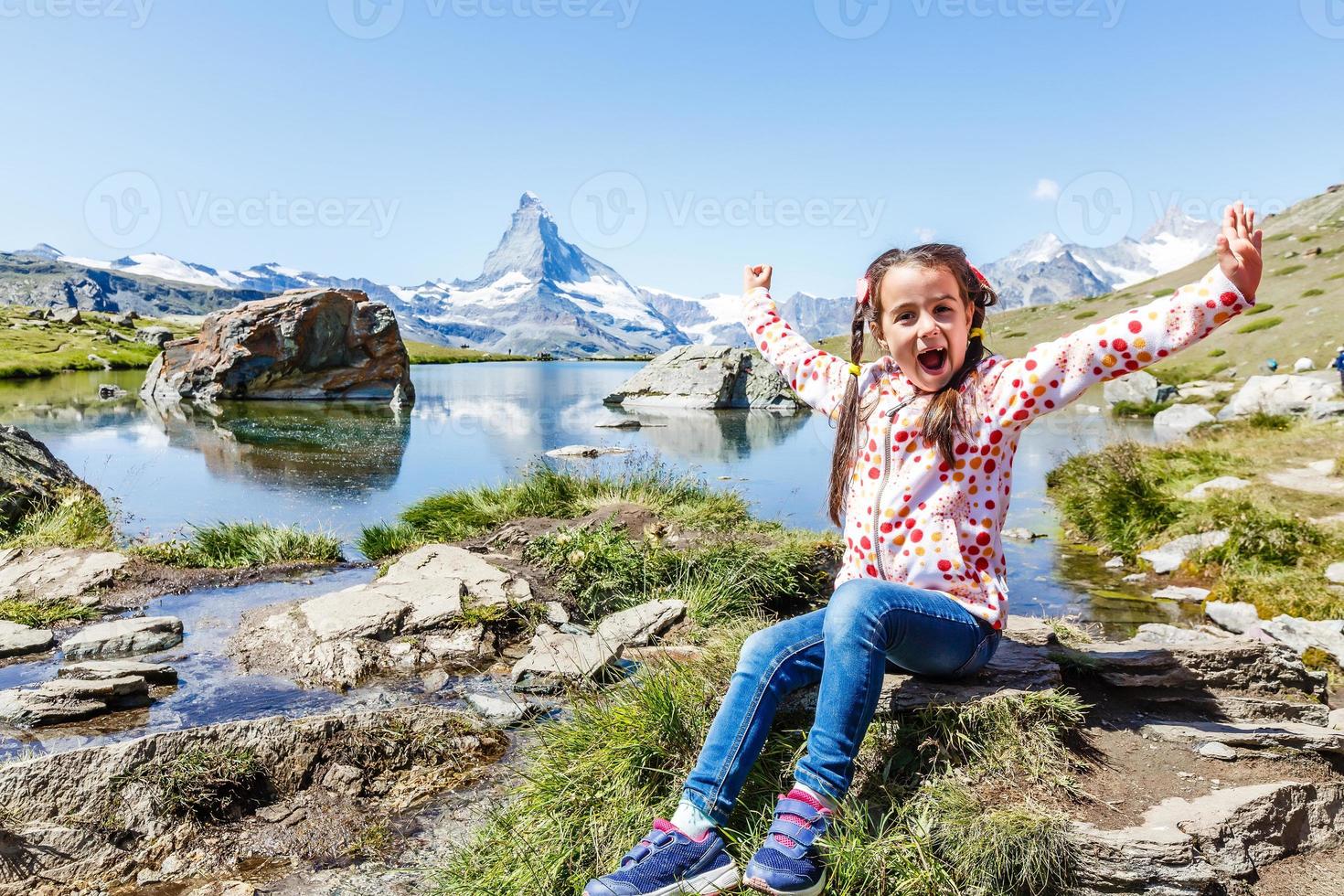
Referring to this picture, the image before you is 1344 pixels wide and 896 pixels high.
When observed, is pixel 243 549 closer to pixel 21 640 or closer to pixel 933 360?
pixel 21 640

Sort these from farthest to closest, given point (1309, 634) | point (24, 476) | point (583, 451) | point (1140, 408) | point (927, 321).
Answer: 1. point (1140, 408)
2. point (583, 451)
3. point (24, 476)
4. point (1309, 634)
5. point (927, 321)

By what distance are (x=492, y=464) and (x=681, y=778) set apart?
1438 cm

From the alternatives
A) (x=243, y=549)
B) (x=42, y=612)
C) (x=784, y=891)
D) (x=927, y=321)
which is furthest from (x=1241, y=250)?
(x=243, y=549)

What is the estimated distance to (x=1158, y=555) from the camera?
10.6 meters

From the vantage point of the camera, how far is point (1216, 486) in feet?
41.3

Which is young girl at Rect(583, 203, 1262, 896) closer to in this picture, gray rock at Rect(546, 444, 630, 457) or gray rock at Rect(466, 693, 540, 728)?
gray rock at Rect(466, 693, 540, 728)

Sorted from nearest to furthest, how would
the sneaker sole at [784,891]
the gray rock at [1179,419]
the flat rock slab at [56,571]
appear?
the sneaker sole at [784,891]
the flat rock slab at [56,571]
the gray rock at [1179,419]

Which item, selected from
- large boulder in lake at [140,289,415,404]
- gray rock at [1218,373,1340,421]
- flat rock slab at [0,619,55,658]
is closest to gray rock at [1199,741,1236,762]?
flat rock slab at [0,619,55,658]

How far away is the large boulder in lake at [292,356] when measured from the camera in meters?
35.3

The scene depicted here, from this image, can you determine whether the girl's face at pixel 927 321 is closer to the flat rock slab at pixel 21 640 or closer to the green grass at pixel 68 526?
the flat rock slab at pixel 21 640

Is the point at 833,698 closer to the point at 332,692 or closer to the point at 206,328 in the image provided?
the point at 332,692

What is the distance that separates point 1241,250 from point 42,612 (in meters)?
8.82

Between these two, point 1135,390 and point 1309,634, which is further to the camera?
point 1135,390

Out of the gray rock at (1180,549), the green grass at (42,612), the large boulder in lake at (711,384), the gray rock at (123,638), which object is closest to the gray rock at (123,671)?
the gray rock at (123,638)
